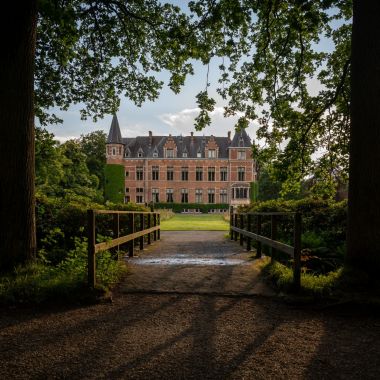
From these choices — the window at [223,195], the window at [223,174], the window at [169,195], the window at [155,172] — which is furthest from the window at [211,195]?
the window at [155,172]

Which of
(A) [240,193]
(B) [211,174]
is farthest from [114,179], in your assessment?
(A) [240,193]

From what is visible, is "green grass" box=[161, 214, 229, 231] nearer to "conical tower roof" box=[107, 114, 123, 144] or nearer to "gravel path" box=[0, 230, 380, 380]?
"gravel path" box=[0, 230, 380, 380]

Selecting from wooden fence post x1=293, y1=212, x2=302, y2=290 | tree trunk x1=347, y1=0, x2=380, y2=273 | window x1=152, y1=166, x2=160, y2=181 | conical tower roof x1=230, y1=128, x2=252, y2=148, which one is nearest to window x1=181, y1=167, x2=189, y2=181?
window x1=152, y1=166, x2=160, y2=181

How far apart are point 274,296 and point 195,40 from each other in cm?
654

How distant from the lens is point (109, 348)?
2.96m

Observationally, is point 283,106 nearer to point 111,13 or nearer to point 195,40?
point 195,40

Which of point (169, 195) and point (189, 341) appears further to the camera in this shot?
point (169, 195)

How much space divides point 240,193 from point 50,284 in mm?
53616

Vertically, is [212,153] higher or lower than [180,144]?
lower

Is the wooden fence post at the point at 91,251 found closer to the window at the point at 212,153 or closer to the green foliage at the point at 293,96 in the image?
the green foliage at the point at 293,96

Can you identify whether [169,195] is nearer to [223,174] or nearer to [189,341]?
[223,174]

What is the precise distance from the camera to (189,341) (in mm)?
3113

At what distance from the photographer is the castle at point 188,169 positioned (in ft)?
187

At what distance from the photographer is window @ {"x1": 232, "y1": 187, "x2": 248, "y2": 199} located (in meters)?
56.8
